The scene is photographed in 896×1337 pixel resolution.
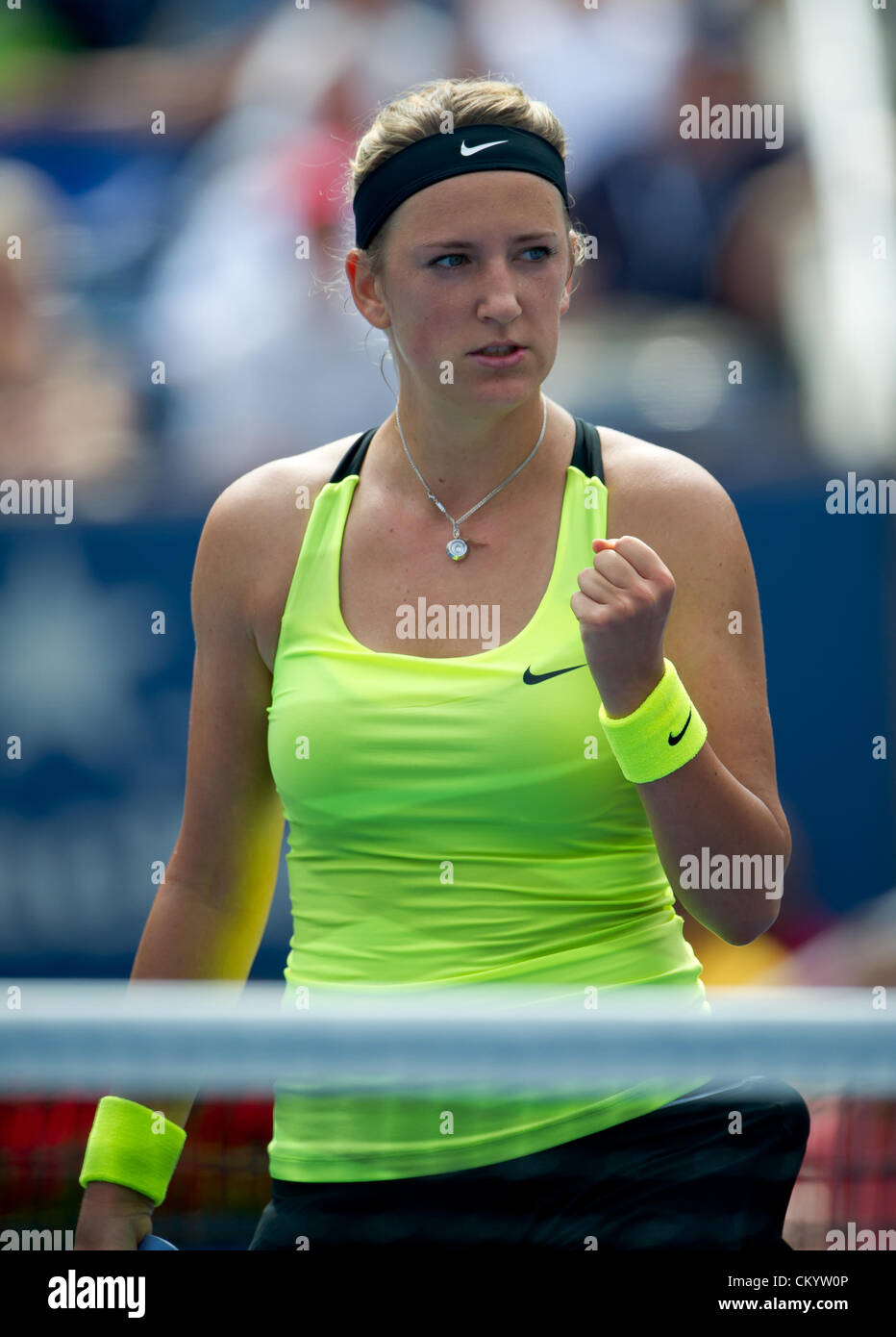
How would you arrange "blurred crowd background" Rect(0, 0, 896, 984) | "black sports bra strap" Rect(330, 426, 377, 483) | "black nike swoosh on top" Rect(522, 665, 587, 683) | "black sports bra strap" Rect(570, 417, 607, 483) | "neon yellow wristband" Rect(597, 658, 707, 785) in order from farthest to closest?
"blurred crowd background" Rect(0, 0, 896, 984) < "black sports bra strap" Rect(330, 426, 377, 483) < "black sports bra strap" Rect(570, 417, 607, 483) < "black nike swoosh on top" Rect(522, 665, 587, 683) < "neon yellow wristband" Rect(597, 658, 707, 785)

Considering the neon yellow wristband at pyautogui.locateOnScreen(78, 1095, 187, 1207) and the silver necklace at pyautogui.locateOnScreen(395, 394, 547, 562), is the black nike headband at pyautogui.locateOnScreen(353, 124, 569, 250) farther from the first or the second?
the neon yellow wristband at pyautogui.locateOnScreen(78, 1095, 187, 1207)

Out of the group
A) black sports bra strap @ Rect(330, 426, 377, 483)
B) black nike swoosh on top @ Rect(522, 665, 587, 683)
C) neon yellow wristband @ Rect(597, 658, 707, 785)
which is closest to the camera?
neon yellow wristband @ Rect(597, 658, 707, 785)

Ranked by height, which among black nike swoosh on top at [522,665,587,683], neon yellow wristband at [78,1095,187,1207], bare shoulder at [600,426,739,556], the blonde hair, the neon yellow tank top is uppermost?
the blonde hair

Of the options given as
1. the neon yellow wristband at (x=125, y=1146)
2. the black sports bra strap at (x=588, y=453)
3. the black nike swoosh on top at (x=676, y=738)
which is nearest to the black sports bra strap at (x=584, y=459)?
the black sports bra strap at (x=588, y=453)

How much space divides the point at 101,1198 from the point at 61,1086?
12.1 inches

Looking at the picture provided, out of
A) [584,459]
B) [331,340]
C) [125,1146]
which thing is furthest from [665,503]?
[331,340]

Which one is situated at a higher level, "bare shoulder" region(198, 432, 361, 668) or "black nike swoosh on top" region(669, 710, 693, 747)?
"bare shoulder" region(198, 432, 361, 668)

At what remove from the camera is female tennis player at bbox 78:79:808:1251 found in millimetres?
1383

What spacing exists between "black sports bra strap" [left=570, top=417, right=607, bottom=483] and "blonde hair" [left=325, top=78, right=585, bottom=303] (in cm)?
22

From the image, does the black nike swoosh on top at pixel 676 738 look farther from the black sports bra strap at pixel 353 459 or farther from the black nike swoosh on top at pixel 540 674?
the black sports bra strap at pixel 353 459

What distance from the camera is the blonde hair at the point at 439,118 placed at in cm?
165

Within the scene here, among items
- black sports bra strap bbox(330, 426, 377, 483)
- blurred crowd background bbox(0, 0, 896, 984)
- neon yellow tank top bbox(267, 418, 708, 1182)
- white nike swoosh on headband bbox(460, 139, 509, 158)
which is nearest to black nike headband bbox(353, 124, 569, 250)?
white nike swoosh on headband bbox(460, 139, 509, 158)

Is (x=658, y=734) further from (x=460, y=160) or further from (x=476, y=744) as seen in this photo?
(x=460, y=160)

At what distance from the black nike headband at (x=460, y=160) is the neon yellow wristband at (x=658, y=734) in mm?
539
